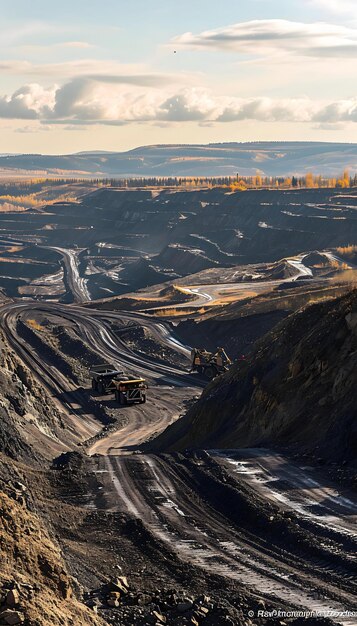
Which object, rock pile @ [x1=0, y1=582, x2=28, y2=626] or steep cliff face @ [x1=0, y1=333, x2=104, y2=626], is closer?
rock pile @ [x1=0, y1=582, x2=28, y2=626]

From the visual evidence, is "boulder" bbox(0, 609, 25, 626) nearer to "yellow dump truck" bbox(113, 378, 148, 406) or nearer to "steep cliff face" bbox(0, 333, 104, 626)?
"steep cliff face" bbox(0, 333, 104, 626)

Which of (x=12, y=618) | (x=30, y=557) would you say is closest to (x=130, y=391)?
(x=30, y=557)

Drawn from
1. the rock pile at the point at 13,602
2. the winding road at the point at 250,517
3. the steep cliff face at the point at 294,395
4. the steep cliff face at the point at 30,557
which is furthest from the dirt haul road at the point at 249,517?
the rock pile at the point at 13,602

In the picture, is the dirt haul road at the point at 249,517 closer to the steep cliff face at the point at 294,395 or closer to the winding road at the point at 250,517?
the winding road at the point at 250,517

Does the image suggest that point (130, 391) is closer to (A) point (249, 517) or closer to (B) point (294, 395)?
(B) point (294, 395)

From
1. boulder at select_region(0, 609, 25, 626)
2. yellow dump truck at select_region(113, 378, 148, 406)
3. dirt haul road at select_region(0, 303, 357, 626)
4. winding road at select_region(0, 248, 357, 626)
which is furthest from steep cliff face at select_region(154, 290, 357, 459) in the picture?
boulder at select_region(0, 609, 25, 626)

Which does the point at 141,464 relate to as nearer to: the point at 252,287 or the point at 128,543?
the point at 128,543
